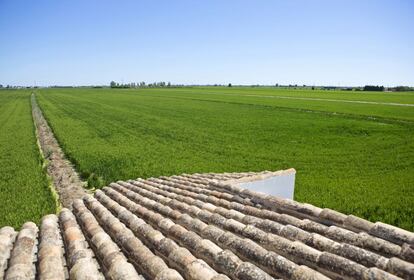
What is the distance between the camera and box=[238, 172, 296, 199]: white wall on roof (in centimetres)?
789

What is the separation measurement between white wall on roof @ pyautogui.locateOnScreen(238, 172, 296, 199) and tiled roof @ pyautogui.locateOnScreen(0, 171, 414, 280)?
187 cm

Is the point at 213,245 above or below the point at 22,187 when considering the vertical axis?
above

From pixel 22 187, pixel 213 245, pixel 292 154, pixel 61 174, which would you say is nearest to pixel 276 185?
pixel 213 245

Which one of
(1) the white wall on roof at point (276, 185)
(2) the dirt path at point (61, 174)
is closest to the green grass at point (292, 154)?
(2) the dirt path at point (61, 174)

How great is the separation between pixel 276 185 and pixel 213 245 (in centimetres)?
507

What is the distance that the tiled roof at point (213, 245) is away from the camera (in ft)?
10.5

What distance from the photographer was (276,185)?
8.61 metres

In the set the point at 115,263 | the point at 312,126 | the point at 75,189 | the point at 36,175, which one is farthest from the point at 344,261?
the point at 312,126

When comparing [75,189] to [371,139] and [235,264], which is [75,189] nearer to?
[235,264]

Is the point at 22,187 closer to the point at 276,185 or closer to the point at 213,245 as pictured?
the point at 276,185

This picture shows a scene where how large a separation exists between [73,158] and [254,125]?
65.0ft

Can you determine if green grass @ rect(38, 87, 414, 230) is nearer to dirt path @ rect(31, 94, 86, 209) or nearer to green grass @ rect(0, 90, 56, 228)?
dirt path @ rect(31, 94, 86, 209)

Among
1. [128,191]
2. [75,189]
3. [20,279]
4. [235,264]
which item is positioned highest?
[235,264]

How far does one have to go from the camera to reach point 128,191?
7.85 m
